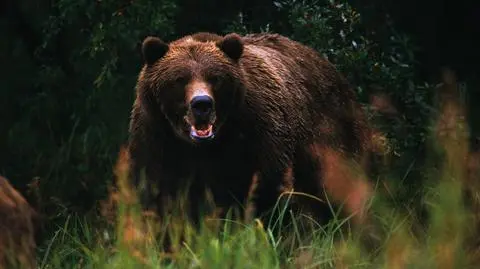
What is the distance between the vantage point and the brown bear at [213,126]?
19.4 feet

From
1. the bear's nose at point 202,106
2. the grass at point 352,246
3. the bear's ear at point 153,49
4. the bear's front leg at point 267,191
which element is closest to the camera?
the grass at point 352,246

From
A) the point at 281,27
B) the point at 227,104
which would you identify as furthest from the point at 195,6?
the point at 227,104

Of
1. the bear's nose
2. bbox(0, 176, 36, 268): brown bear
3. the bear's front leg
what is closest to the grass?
bbox(0, 176, 36, 268): brown bear

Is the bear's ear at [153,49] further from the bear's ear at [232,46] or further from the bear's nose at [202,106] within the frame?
the bear's nose at [202,106]

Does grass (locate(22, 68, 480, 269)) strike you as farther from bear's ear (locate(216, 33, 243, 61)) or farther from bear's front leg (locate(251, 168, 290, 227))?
bear's ear (locate(216, 33, 243, 61))

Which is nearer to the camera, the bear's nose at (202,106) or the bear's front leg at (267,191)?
the bear's nose at (202,106)

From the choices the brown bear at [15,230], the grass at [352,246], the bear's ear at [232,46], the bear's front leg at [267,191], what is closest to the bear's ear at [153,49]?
the bear's ear at [232,46]

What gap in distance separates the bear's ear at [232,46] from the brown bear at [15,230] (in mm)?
1951

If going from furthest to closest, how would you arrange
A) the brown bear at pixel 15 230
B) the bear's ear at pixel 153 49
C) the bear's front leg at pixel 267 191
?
the bear's ear at pixel 153 49 → the bear's front leg at pixel 267 191 → the brown bear at pixel 15 230

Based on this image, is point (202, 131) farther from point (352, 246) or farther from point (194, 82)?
point (352, 246)

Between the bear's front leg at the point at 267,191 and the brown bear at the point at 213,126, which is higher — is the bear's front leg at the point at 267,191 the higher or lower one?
the lower one

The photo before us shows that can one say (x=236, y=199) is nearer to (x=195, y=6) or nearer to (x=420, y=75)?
(x=195, y=6)

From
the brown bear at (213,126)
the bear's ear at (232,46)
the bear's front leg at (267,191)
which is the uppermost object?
the bear's ear at (232,46)

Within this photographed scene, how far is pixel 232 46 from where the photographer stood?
6.12m
